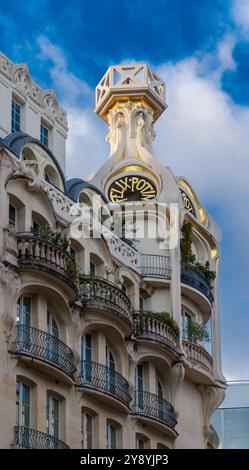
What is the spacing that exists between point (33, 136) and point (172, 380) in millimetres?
9609

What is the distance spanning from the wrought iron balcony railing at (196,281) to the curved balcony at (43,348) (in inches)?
378

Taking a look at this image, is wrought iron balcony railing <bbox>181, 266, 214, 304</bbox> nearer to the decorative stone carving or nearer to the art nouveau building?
the art nouveau building

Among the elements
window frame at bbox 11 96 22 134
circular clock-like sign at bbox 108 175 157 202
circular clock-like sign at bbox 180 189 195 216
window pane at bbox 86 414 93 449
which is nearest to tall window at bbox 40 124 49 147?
window frame at bbox 11 96 22 134

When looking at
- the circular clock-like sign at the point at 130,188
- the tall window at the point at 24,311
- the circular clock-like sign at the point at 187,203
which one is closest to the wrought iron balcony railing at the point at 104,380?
the tall window at the point at 24,311

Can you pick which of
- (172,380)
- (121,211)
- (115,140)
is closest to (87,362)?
(172,380)

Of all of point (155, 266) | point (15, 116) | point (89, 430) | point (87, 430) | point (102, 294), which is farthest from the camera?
point (155, 266)

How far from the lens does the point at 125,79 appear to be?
61500mm

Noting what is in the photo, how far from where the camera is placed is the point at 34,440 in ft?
146

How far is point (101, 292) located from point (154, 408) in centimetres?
465

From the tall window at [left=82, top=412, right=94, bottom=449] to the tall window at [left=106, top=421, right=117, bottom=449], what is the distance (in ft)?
2.92

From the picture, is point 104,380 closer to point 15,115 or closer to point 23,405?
point 23,405

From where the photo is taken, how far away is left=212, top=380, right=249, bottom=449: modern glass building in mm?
73625

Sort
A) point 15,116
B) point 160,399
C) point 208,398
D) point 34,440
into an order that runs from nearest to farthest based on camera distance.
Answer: point 34,440
point 160,399
point 15,116
point 208,398

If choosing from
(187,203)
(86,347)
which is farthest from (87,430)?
(187,203)
